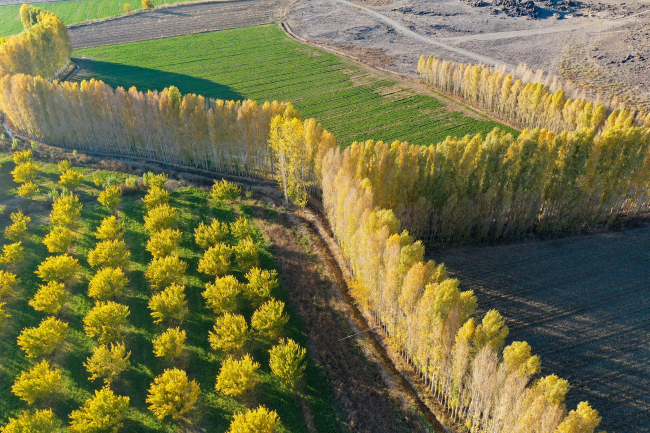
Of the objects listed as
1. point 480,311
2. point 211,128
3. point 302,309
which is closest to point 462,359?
point 480,311

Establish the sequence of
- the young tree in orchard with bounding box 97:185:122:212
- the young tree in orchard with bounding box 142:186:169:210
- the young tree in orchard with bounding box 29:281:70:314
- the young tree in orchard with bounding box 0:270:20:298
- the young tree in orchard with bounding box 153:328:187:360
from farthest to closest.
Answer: the young tree in orchard with bounding box 97:185:122:212 < the young tree in orchard with bounding box 142:186:169:210 < the young tree in orchard with bounding box 0:270:20:298 < the young tree in orchard with bounding box 29:281:70:314 < the young tree in orchard with bounding box 153:328:187:360

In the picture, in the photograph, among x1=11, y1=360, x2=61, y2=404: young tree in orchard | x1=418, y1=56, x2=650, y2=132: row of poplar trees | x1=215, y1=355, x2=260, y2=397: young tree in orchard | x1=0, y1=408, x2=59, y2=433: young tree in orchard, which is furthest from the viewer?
x1=418, y1=56, x2=650, y2=132: row of poplar trees

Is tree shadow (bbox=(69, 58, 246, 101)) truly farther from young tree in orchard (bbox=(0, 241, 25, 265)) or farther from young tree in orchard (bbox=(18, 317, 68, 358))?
young tree in orchard (bbox=(18, 317, 68, 358))

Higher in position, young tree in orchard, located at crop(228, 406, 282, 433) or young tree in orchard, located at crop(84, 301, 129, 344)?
young tree in orchard, located at crop(84, 301, 129, 344)

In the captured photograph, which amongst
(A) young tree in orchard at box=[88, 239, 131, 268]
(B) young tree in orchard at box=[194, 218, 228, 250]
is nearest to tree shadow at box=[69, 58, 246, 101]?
(B) young tree in orchard at box=[194, 218, 228, 250]

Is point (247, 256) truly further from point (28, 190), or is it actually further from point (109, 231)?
point (28, 190)

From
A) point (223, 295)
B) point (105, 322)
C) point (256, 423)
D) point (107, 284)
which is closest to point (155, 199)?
point (107, 284)

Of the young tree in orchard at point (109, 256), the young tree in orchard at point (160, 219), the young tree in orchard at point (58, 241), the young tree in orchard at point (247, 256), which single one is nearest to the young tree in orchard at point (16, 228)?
the young tree in orchard at point (58, 241)
